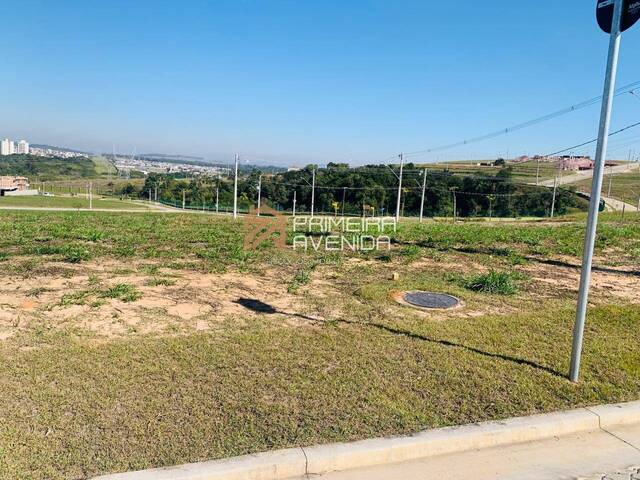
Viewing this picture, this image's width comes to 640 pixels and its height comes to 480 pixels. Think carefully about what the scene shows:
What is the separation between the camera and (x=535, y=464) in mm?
3004

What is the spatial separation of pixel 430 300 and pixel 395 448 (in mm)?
3966

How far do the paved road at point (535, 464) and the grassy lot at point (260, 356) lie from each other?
284 millimetres

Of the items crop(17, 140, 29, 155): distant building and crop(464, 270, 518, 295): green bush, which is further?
crop(17, 140, 29, 155): distant building

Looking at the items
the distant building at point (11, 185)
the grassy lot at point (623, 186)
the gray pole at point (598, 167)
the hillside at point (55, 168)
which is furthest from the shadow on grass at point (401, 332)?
the hillside at point (55, 168)

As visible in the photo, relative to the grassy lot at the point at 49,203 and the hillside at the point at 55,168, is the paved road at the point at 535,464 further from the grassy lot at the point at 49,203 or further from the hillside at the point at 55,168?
the hillside at the point at 55,168

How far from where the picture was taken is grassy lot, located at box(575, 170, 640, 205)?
5776 centimetres

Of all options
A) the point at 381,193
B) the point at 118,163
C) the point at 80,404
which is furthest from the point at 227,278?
the point at 118,163

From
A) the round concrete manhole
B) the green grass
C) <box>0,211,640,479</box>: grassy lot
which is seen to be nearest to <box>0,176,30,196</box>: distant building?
<box>0,211,640,479</box>: grassy lot

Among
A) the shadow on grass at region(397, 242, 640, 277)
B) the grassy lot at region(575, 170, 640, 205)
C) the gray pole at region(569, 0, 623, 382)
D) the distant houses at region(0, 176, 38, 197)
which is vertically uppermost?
the grassy lot at region(575, 170, 640, 205)

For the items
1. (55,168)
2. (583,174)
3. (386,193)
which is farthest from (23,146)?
(583,174)

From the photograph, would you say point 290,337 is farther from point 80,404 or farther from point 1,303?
point 1,303

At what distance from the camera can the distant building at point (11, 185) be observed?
6851cm

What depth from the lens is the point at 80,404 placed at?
3.30 meters

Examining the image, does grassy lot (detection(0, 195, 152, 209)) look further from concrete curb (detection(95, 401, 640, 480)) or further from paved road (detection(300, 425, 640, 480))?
paved road (detection(300, 425, 640, 480))
